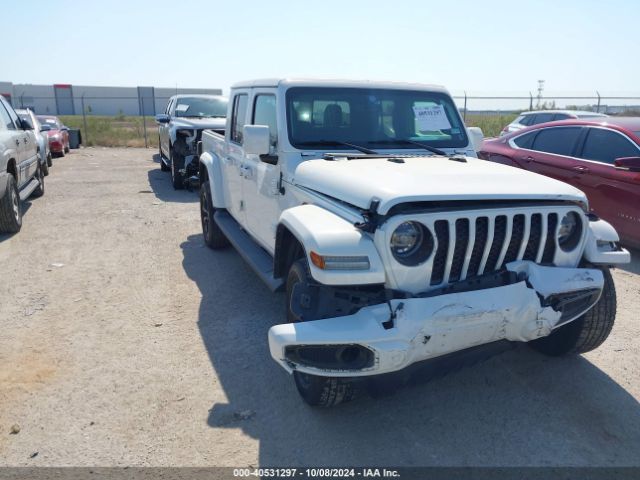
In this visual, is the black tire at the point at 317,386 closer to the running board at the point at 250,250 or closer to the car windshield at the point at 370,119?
the running board at the point at 250,250

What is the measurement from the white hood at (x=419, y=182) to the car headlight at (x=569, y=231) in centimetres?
13

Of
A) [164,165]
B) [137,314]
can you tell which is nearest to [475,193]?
[137,314]

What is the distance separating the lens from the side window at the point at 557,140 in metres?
7.28

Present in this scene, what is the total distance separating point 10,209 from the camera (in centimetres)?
733

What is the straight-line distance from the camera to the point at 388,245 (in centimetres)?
284

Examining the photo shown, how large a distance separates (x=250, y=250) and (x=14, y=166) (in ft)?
15.8

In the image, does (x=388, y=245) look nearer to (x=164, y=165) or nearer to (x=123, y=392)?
(x=123, y=392)

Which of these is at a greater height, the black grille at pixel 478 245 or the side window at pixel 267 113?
the side window at pixel 267 113

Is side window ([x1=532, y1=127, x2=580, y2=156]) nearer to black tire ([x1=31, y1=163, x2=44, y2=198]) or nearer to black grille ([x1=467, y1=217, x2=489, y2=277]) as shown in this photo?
black grille ([x1=467, y1=217, x2=489, y2=277])

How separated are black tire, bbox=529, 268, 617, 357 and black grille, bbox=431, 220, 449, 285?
1.33 meters

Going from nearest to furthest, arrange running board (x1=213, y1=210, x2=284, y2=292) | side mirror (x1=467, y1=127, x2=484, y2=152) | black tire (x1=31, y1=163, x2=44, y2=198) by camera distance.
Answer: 1. running board (x1=213, y1=210, x2=284, y2=292)
2. side mirror (x1=467, y1=127, x2=484, y2=152)
3. black tire (x1=31, y1=163, x2=44, y2=198)

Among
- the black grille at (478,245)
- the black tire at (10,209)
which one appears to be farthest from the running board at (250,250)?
the black tire at (10,209)

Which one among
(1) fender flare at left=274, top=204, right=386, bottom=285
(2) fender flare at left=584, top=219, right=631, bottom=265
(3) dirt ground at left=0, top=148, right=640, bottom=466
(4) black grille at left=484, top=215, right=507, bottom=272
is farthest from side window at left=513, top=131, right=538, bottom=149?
(1) fender flare at left=274, top=204, right=386, bottom=285

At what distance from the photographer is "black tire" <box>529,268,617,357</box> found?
3.66 m
